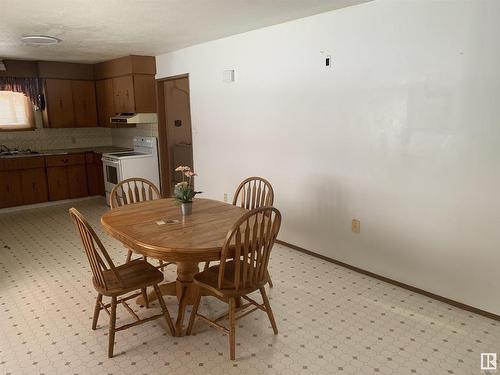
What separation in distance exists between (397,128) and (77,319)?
8.94 feet

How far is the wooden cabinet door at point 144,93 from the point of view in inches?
221

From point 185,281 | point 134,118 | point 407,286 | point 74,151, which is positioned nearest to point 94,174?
point 74,151

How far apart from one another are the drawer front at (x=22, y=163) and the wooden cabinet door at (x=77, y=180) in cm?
41

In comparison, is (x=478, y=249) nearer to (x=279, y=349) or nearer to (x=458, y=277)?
(x=458, y=277)

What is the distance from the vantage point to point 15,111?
20.4ft

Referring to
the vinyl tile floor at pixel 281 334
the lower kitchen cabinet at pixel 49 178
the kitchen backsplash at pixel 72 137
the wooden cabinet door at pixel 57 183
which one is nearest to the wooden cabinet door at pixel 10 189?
the lower kitchen cabinet at pixel 49 178

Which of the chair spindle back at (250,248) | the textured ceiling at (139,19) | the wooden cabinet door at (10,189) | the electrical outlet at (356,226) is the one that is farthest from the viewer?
the wooden cabinet door at (10,189)

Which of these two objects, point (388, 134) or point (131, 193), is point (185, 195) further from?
point (388, 134)

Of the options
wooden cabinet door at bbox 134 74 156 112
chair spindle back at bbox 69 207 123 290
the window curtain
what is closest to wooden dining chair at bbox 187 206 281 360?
chair spindle back at bbox 69 207 123 290

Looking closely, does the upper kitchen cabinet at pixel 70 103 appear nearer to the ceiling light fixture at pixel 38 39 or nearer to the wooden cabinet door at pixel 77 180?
the wooden cabinet door at pixel 77 180

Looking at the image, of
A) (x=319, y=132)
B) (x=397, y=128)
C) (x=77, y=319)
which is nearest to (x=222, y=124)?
(x=319, y=132)

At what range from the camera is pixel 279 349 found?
7.76 feet

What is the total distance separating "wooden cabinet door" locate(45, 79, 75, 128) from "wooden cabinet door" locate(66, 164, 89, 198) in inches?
27.9

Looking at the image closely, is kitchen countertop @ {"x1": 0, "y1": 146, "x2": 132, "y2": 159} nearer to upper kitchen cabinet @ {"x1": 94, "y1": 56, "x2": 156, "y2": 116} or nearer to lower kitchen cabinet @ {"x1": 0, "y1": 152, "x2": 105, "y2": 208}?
lower kitchen cabinet @ {"x1": 0, "y1": 152, "x2": 105, "y2": 208}
